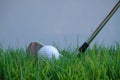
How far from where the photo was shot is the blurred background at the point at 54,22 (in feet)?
6.24

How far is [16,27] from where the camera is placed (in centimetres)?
192

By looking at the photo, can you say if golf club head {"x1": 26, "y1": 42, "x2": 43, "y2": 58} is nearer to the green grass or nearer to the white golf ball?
the white golf ball

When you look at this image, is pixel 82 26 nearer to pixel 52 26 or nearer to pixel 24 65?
pixel 52 26

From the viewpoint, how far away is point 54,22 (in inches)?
77.8

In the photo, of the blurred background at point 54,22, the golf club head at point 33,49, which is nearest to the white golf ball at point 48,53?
the golf club head at point 33,49

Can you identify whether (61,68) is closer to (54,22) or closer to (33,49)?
(33,49)

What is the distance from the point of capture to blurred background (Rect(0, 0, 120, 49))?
190cm

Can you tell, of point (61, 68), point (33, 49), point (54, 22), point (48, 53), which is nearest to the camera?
point (61, 68)

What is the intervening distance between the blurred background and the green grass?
608mm

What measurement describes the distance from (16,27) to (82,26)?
406 millimetres

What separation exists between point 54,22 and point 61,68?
0.86 m

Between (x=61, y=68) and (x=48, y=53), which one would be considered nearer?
(x=61, y=68)

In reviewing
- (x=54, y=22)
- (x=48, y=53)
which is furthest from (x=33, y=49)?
(x=54, y=22)

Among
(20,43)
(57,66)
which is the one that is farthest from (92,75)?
(20,43)
